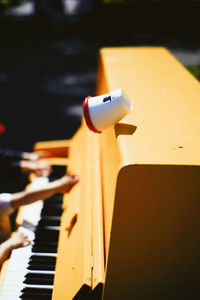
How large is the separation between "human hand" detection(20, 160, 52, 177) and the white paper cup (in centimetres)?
182

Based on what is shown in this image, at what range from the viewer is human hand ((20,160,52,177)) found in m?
3.17

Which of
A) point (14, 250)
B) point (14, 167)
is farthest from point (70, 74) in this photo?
point (14, 250)

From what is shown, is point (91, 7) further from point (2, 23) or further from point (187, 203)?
point (187, 203)

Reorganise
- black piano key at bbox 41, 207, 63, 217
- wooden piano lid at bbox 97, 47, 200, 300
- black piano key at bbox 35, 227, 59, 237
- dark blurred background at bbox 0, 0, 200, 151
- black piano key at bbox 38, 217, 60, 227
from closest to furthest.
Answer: wooden piano lid at bbox 97, 47, 200, 300 → black piano key at bbox 35, 227, 59, 237 → black piano key at bbox 38, 217, 60, 227 → black piano key at bbox 41, 207, 63, 217 → dark blurred background at bbox 0, 0, 200, 151

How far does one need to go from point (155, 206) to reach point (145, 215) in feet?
0.19

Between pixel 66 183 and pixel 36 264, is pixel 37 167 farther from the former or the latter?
pixel 36 264

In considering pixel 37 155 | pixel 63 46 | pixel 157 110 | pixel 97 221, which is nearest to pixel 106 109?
pixel 157 110

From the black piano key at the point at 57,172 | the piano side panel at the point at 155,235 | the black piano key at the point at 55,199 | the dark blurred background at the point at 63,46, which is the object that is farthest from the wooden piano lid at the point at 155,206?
A: the dark blurred background at the point at 63,46

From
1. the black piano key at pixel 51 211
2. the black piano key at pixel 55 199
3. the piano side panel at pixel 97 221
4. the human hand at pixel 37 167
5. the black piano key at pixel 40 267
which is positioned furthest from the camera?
the human hand at pixel 37 167

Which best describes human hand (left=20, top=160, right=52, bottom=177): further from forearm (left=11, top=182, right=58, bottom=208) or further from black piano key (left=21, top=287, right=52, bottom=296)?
black piano key (left=21, top=287, right=52, bottom=296)

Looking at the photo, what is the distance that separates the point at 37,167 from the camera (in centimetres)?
320

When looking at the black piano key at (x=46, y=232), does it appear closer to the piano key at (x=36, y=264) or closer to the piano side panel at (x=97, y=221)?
the piano key at (x=36, y=264)

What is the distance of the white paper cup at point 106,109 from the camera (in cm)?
139

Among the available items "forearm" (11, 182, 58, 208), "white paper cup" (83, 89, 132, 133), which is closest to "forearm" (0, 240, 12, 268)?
"forearm" (11, 182, 58, 208)
